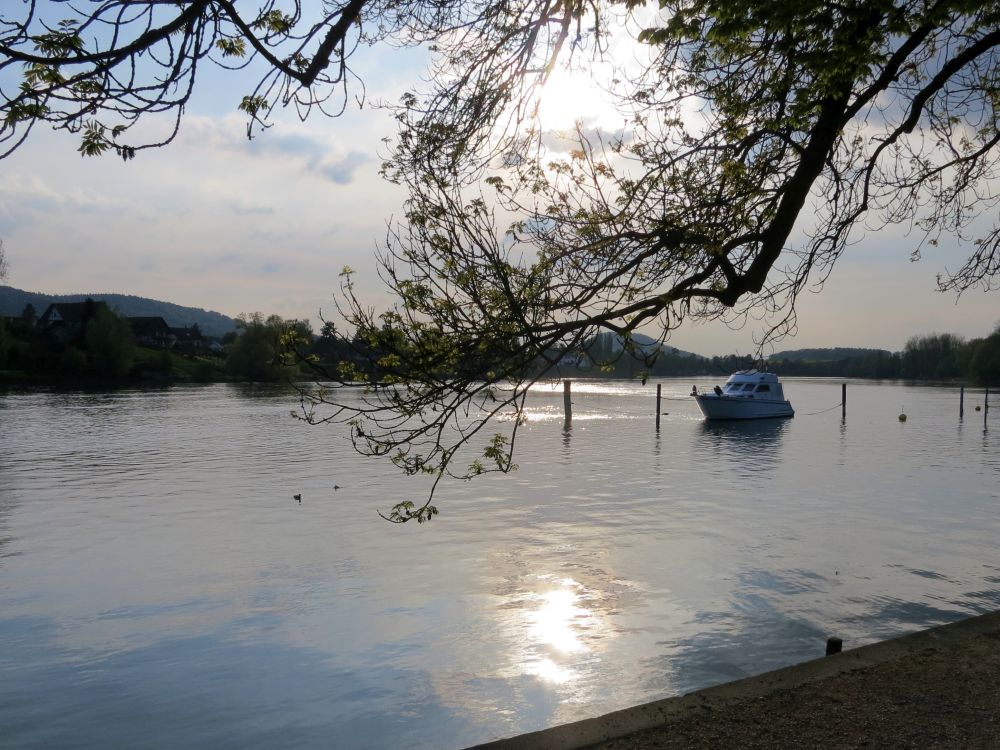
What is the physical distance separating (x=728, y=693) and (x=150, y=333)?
15040 centimetres

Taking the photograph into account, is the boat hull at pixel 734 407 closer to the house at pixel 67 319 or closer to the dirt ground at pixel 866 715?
the dirt ground at pixel 866 715

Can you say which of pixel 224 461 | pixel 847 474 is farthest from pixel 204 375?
pixel 847 474

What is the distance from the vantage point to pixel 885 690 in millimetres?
6852

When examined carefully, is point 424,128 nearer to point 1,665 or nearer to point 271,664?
point 271,664

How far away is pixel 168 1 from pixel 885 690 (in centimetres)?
856

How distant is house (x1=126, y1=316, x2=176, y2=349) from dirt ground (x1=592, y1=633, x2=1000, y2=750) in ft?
480

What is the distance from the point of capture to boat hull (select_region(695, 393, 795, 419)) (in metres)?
55.8

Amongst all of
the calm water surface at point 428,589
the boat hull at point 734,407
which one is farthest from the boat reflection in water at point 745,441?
A: the calm water surface at point 428,589

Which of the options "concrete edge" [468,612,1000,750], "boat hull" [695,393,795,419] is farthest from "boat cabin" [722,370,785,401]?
"concrete edge" [468,612,1000,750]

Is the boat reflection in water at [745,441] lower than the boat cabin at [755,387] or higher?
lower

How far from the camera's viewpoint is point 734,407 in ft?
184

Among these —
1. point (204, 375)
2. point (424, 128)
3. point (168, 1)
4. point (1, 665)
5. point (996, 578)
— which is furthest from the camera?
point (204, 375)

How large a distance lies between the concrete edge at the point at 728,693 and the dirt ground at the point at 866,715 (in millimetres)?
102

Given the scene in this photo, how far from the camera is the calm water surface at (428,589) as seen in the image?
9.98m
